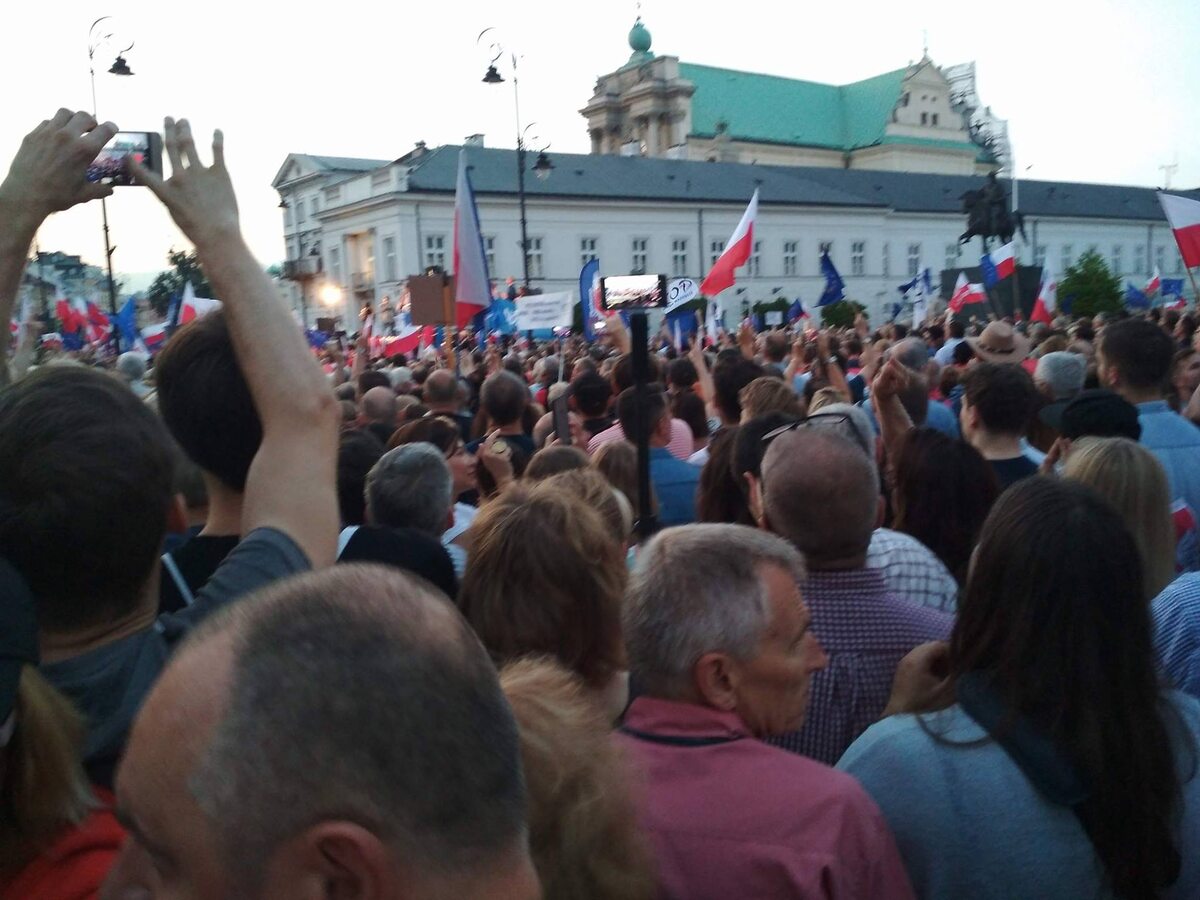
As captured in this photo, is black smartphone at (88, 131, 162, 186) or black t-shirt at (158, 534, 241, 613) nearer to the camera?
black smartphone at (88, 131, 162, 186)

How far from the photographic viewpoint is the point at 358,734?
95 cm

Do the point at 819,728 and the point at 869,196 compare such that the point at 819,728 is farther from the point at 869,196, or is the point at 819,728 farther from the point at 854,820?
the point at 869,196

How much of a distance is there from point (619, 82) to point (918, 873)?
86511mm

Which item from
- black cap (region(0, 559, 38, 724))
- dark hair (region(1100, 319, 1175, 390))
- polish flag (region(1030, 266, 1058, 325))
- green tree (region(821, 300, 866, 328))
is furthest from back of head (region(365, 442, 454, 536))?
green tree (region(821, 300, 866, 328))

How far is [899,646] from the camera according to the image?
2.57 meters

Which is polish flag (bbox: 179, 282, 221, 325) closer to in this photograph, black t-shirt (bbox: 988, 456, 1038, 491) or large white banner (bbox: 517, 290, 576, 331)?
large white banner (bbox: 517, 290, 576, 331)

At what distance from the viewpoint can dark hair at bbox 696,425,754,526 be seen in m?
3.99

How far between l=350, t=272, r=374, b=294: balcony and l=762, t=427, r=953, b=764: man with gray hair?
182ft

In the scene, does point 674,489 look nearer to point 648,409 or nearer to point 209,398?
point 648,409

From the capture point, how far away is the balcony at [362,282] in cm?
5644

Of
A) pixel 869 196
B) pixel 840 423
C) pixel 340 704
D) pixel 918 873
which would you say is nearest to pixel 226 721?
pixel 340 704

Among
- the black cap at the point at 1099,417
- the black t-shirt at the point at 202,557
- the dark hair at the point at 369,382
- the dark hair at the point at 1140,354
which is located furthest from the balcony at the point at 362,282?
the black t-shirt at the point at 202,557

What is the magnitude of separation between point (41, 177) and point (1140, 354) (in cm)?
475

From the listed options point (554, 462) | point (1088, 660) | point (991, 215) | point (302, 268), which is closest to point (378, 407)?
point (554, 462)
